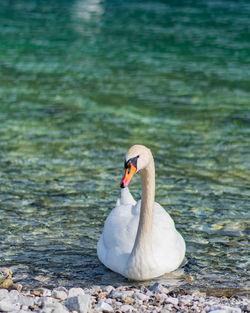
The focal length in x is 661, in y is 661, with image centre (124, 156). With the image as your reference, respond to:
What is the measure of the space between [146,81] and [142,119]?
4.75 m

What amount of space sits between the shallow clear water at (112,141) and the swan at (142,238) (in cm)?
22

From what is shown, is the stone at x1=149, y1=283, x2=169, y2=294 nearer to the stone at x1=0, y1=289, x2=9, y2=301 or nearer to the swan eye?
the swan eye

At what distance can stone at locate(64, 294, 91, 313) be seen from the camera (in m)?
5.87

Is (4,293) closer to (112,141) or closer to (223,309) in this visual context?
(223,309)

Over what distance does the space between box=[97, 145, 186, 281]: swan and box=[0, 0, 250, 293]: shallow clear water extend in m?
0.22

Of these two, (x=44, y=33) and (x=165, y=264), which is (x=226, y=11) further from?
(x=165, y=264)

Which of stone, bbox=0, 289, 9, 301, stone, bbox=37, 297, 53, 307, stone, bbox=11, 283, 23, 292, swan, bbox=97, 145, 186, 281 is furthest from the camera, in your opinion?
swan, bbox=97, 145, 186, 281

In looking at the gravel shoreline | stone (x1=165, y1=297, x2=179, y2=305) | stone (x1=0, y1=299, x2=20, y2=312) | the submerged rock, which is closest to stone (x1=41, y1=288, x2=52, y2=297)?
the gravel shoreline

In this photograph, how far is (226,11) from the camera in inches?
1565

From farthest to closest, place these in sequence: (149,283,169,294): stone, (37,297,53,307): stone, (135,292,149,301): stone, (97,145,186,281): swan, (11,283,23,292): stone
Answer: (97,145,186,281): swan, (11,283,23,292): stone, (149,283,169,294): stone, (135,292,149,301): stone, (37,297,53,307): stone

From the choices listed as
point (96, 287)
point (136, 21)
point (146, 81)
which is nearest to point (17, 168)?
point (96, 287)

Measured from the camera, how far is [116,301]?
21.0ft

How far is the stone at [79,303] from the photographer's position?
5.87 m

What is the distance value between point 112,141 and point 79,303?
784 cm
